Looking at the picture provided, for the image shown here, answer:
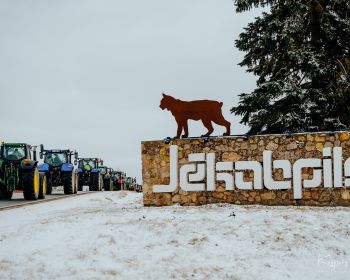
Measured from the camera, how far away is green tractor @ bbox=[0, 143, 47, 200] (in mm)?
17359

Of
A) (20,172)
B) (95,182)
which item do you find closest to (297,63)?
(20,172)

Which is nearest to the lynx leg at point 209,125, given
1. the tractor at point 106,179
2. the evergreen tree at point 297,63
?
the evergreen tree at point 297,63

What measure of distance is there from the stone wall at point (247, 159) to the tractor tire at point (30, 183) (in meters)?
6.42

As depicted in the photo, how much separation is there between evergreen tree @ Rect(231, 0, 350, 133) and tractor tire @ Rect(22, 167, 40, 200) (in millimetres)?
8363

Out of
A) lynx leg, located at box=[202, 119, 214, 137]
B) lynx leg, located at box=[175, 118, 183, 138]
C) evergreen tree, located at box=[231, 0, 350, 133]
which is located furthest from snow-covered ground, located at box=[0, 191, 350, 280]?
evergreen tree, located at box=[231, 0, 350, 133]

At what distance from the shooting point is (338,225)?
862 cm

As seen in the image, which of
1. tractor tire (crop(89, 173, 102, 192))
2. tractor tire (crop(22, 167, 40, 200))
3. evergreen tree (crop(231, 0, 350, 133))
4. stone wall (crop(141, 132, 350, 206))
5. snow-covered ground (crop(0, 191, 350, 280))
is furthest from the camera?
tractor tire (crop(89, 173, 102, 192))

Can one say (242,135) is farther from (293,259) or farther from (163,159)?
(293,259)

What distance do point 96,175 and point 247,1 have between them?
19631 millimetres

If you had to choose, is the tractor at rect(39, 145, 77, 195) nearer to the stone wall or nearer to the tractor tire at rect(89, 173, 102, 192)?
the tractor tire at rect(89, 173, 102, 192)

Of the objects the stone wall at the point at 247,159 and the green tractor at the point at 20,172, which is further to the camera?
the green tractor at the point at 20,172

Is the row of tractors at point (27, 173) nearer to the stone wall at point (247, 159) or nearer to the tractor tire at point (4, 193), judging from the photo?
the tractor tire at point (4, 193)

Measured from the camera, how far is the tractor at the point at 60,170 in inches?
955

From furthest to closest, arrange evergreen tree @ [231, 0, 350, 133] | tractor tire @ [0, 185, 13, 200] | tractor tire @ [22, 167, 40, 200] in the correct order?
1. tractor tire @ [0, 185, 13, 200]
2. tractor tire @ [22, 167, 40, 200]
3. evergreen tree @ [231, 0, 350, 133]
